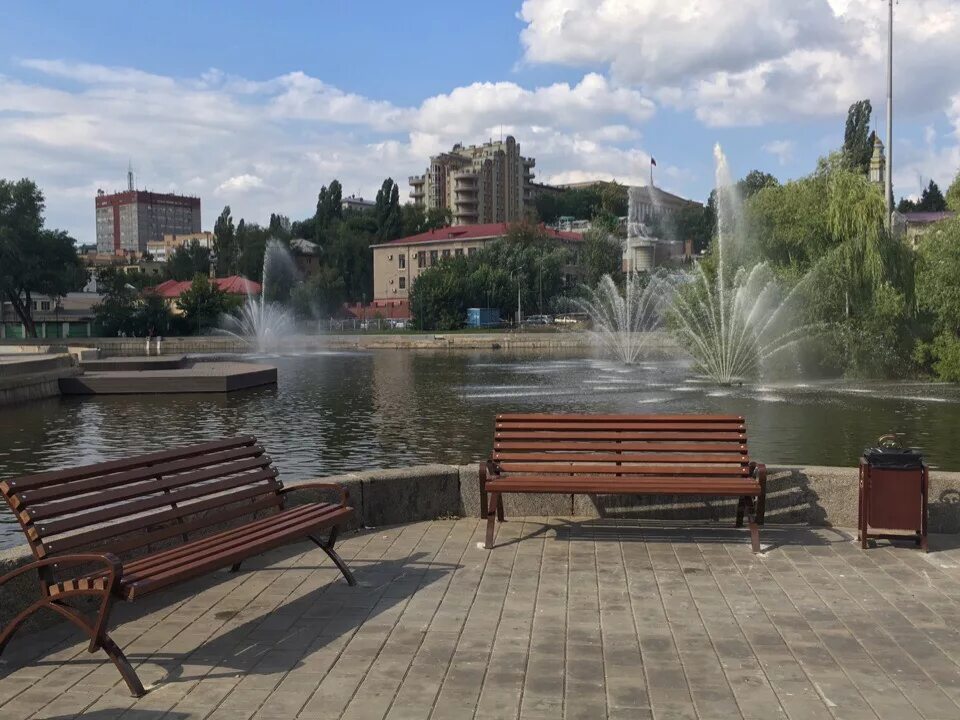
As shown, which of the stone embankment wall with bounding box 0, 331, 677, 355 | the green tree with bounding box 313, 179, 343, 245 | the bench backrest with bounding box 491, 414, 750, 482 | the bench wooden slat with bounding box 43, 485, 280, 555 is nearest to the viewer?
the bench wooden slat with bounding box 43, 485, 280, 555

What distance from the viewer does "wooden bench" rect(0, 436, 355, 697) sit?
4793 millimetres

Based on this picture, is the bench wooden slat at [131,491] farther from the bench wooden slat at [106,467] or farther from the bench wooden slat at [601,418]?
the bench wooden slat at [601,418]

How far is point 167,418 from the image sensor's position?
22.2m

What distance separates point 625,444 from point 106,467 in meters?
4.04

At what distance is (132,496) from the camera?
582cm

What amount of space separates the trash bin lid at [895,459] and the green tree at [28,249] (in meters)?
77.2

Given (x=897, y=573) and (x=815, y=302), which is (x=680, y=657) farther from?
(x=815, y=302)

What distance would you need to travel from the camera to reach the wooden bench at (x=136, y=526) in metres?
4.79

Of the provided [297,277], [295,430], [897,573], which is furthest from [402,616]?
[297,277]

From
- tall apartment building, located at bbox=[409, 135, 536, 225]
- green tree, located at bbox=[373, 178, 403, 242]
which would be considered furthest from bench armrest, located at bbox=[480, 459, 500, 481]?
tall apartment building, located at bbox=[409, 135, 536, 225]

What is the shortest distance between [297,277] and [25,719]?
10839 cm

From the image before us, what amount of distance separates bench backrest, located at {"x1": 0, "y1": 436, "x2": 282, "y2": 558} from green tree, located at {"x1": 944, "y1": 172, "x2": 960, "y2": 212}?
27.0m

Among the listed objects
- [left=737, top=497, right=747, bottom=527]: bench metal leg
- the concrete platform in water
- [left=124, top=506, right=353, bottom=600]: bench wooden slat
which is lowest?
the concrete platform in water

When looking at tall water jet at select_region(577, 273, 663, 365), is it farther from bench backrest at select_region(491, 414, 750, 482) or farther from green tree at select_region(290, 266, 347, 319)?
bench backrest at select_region(491, 414, 750, 482)
